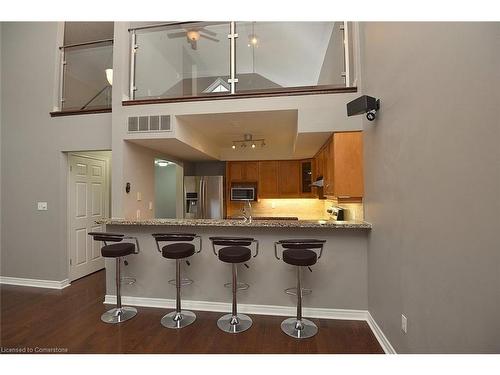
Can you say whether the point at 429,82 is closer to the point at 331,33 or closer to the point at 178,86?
the point at 331,33

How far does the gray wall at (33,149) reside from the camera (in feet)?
12.5

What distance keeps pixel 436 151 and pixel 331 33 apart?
2.72m

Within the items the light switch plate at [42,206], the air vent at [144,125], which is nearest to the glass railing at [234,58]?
the air vent at [144,125]

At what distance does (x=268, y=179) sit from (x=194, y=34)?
3174 mm

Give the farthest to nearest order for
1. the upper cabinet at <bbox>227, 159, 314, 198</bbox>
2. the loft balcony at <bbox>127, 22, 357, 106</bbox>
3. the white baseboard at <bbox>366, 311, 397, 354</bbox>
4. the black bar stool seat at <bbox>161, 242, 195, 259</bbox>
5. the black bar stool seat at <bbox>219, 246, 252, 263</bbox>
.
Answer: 1. the upper cabinet at <bbox>227, 159, 314, 198</bbox>
2. the loft balcony at <bbox>127, 22, 357, 106</bbox>
3. the black bar stool seat at <bbox>161, 242, 195, 259</bbox>
4. the black bar stool seat at <bbox>219, 246, 252, 263</bbox>
5. the white baseboard at <bbox>366, 311, 397, 354</bbox>

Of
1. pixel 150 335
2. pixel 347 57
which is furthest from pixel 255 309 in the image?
pixel 347 57

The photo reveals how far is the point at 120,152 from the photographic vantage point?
10.7 ft

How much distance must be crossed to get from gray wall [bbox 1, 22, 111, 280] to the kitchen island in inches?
56.0

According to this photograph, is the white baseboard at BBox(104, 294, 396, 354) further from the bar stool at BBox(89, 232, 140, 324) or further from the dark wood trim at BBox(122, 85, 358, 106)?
the dark wood trim at BBox(122, 85, 358, 106)

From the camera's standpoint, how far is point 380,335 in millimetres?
2346

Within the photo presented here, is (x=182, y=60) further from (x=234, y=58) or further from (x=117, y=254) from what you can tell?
(x=117, y=254)

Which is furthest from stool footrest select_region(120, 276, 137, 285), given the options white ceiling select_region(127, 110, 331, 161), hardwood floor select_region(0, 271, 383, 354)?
white ceiling select_region(127, 110, 331, 161)

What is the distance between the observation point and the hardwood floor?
228cm
